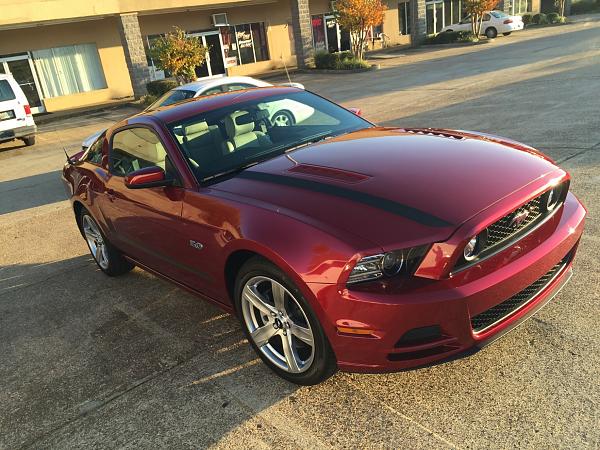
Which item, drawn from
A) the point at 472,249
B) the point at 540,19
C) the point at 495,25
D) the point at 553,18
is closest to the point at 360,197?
the point at 472,249

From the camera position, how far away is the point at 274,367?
3227 millimetres

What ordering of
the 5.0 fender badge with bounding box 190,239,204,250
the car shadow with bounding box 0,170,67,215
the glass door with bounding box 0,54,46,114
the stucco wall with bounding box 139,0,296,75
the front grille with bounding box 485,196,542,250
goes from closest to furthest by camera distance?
1. the front grille with bounding box 485,196,542,250
2. the 5.0 fender badge with bounding box 190,239,204,250
3. the car shadow with bounding box 0,170,67,215
4. the glass door with bounding box 0,54,46,114
5. the stucco wall with bounding box 139,0,296,75

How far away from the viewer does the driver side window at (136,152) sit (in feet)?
13.5

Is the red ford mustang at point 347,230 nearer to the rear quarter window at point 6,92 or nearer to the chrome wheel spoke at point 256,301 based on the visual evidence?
the chrome wheel spoke at point 256,301

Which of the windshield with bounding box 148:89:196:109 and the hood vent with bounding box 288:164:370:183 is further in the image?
the windshield with bounding box 148:89:196:109

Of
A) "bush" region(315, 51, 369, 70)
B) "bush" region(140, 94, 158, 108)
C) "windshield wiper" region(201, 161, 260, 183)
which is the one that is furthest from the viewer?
"bush" region(315, 51, 369, 70)

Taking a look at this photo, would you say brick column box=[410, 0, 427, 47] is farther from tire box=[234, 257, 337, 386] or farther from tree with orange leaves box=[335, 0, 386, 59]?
tire box=[234, 257, 337, 386]

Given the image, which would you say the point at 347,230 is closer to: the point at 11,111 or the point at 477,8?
the point at 11,111

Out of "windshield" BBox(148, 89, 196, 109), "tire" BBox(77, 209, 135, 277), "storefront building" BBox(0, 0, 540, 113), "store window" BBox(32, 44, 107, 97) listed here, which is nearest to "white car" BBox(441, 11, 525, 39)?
"storefront building" BBox(0, 0, 540, 113)

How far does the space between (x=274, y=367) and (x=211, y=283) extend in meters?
0.72

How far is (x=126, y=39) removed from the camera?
21484mm

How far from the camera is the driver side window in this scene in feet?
13.5

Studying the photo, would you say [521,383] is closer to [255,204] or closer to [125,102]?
[255,204]

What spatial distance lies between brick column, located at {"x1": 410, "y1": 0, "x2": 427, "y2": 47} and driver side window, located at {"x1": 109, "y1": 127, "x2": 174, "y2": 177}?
31.5 metres
